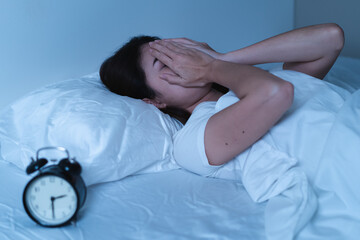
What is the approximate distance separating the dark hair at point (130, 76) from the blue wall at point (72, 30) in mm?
264

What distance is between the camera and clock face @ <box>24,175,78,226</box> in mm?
793

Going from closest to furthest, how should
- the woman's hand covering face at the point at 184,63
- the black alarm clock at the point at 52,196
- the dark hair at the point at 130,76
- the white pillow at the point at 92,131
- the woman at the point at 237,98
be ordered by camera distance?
the black alarm clock at the point at 52,196 → the woman at the point at 237,98 → the white pillow at the point at 92,131 → the woman's hand covering face at the point at 184,63 → the dark hair at the point at 130,76

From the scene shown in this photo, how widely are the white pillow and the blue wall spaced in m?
0.24

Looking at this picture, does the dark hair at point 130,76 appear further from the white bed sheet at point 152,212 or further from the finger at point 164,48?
the white bed sheet at point 152,212

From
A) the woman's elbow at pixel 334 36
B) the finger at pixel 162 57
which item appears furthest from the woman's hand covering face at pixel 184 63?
the woman's elbow at pixel 334 36

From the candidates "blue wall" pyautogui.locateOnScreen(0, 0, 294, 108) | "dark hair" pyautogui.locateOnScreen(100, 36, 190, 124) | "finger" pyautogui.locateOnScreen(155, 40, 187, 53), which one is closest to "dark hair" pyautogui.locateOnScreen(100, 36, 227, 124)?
"dark hair" pyautogui.locateOnScreen(100, 36, 190, 124)

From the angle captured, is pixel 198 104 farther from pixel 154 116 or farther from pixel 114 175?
pixel 114 175

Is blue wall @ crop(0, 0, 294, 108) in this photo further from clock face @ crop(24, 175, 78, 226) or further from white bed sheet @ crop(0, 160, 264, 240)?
clock face @ crop(24, 175, 78, 226)

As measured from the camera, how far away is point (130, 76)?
1.30 metres

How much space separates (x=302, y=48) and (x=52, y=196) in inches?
37.6

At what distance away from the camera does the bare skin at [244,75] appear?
916 millimetres

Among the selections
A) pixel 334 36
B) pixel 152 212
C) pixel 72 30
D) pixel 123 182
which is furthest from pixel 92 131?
pixel 334 36

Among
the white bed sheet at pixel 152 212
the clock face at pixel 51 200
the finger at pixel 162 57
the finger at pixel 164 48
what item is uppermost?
the finger at pixel 164 48

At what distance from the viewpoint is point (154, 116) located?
119 cm
